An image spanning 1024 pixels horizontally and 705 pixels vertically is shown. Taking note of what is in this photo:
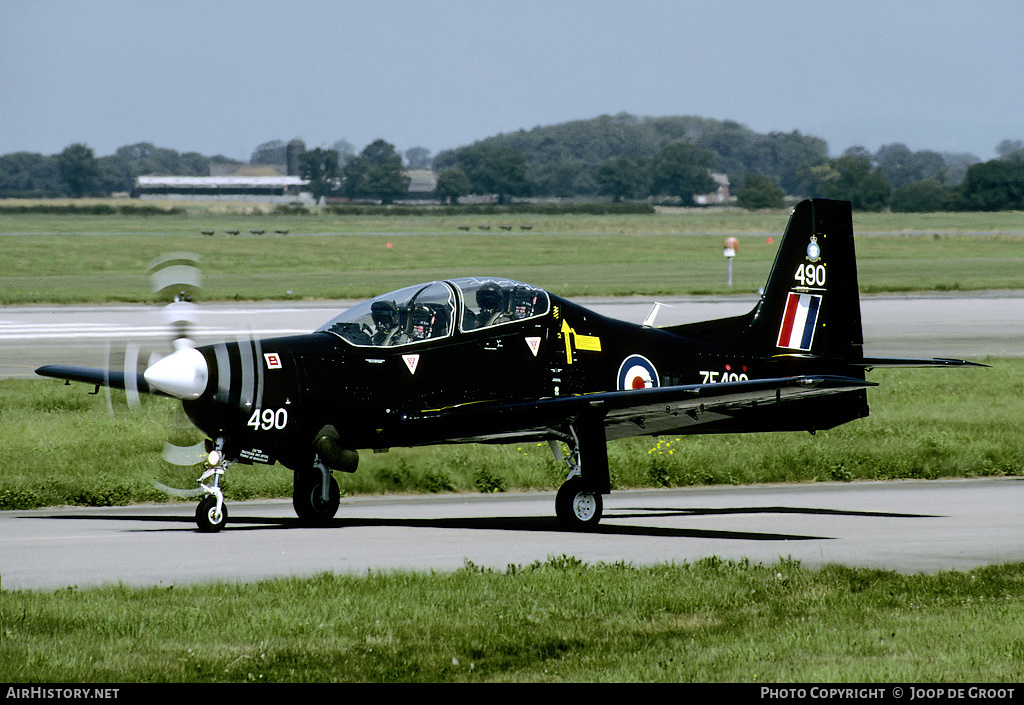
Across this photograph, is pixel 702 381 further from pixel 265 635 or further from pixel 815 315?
pixel 265 635

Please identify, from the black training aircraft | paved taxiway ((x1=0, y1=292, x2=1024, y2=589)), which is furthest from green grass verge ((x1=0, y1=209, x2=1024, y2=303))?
the black training aircraft

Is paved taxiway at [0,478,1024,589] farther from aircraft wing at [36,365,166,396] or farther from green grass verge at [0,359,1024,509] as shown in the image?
aircraft wing at [36,365,166,396]

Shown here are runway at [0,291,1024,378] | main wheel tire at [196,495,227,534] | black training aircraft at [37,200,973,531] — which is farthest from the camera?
runway at [0,291,1024,378]

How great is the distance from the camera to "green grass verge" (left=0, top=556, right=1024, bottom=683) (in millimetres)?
8203

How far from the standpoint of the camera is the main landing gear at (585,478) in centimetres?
1459

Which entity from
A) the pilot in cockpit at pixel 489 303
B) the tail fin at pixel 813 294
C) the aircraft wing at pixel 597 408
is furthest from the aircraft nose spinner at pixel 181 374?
the tail fin at pixel 813 294

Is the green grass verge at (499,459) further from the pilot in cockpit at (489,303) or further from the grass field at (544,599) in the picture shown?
the pilot in cockpit at (489,303)

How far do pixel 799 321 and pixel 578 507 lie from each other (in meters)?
4.56

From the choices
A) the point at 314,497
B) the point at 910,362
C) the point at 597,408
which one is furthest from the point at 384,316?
the point at 910,362

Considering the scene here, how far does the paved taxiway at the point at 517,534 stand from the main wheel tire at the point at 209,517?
11 centimetres

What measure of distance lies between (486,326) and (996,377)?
15.8 metres

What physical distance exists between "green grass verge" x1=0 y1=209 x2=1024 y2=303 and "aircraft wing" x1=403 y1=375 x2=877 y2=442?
3539 cm

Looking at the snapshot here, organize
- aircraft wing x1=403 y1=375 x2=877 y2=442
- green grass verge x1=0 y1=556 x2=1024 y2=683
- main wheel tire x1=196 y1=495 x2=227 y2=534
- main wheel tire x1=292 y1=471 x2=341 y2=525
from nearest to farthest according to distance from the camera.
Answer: green grass verge x1=0 y1=556 x2=1024 y2=683
aircraft wing x1=403 y1=375 x2=877 y2=442
main wheel tire x1=196 y1=495 x2=227 y2=534
main wheel tire x1=292 y1=471 x2=341 y2=525

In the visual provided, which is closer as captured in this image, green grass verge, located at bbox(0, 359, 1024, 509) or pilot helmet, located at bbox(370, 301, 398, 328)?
pilot helmet, located at bbox(370, 301, 398, 328)
